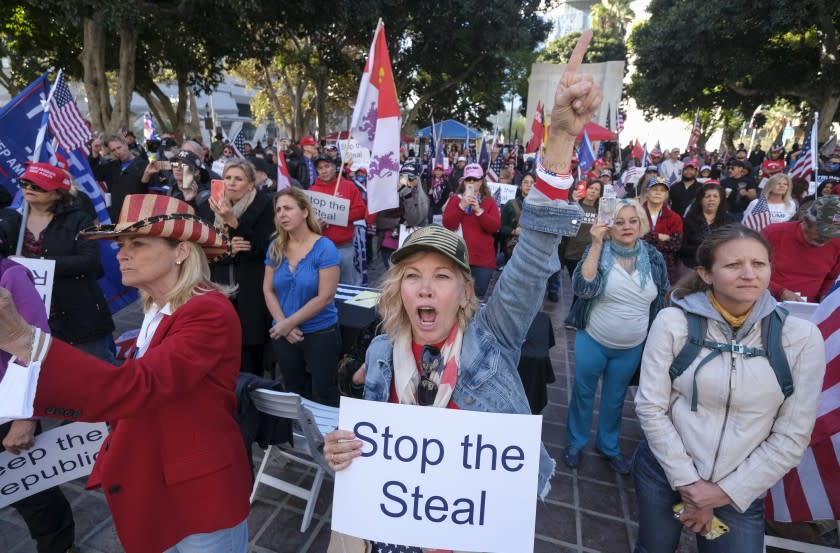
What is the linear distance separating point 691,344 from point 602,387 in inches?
67.5

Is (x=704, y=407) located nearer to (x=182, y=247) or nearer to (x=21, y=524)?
(x=182, y=247)

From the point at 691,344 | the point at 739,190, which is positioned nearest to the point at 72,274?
the point at 691,344

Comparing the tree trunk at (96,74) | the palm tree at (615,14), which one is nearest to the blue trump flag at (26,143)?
the tree trunk at (96,74)

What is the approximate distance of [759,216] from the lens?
221 inches

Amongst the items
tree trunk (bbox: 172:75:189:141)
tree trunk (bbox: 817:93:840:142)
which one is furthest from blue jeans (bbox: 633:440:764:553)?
tree trunk (bbox: 817:93:840:142)

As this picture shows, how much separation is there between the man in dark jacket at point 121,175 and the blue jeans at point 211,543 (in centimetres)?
614

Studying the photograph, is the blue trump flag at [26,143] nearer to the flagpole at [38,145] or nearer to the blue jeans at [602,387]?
the flagpole at [38,145]

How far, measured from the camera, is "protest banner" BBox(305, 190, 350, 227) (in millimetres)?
5207

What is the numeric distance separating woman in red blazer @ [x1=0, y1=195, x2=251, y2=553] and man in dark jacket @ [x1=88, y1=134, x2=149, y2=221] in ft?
19.1

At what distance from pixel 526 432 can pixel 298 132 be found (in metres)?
32.1

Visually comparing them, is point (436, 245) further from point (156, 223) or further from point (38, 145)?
point (38, 145)

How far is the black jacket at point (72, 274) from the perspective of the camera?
11.0 ft

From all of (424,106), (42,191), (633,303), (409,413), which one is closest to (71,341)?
(42,191)

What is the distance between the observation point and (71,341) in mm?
3480
